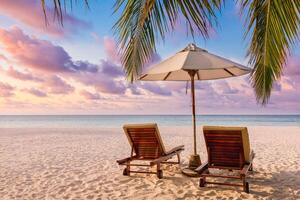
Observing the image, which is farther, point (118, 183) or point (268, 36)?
point (118, 183)

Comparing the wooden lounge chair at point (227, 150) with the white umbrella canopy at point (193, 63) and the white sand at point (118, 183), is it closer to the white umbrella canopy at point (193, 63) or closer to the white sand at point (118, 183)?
the white sand at point (118, 183)

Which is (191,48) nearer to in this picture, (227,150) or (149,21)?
(227,150)

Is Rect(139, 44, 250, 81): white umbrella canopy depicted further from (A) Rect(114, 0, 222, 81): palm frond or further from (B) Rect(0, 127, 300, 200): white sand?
(B) Rect(0, 127, 300, 200): white sand

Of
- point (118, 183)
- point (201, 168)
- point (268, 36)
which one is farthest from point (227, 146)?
point (118, 183)

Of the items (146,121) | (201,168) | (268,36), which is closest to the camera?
(268,36)

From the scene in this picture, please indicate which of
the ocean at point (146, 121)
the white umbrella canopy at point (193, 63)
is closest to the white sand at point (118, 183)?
the white umbrella canopy at point (193, 63)

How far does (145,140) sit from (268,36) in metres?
2.50

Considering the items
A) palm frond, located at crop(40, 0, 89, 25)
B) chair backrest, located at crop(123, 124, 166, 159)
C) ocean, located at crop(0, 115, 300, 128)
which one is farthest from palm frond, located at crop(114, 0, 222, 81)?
ocean, located at crop(0, 115, 300, 128)

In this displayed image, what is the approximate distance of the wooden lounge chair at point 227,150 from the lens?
410 cm

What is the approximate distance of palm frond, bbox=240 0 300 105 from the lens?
9.79ft

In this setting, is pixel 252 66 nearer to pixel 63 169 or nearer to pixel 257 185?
pixel 257 185

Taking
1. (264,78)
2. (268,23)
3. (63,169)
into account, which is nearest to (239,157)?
(264,78)

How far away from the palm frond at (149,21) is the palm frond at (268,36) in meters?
1.10

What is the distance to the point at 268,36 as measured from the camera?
374 cm
